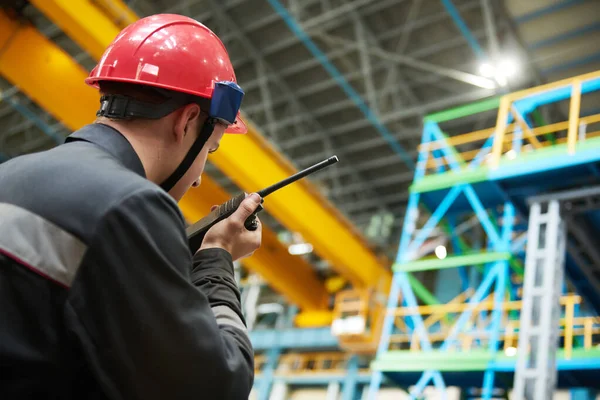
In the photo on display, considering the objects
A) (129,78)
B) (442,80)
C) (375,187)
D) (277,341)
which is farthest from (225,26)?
(129,78)

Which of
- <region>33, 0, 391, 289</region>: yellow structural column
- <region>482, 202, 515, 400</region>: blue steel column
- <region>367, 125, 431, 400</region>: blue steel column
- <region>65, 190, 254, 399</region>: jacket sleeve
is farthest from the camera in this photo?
<region>33, 0, 391, 289</region>: yellow structural column

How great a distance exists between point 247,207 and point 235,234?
0.31 ft

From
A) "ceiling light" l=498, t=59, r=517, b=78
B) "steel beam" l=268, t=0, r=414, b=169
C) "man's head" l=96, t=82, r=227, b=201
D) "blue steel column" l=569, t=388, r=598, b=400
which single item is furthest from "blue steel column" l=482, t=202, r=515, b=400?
"steel beam" l=268, t=0, r=414, b=169

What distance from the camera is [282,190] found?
14.5 meters

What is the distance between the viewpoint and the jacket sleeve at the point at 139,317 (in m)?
1.48

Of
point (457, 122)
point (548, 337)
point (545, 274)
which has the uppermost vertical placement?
point (457, 122)

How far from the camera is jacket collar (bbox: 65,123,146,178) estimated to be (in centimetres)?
184

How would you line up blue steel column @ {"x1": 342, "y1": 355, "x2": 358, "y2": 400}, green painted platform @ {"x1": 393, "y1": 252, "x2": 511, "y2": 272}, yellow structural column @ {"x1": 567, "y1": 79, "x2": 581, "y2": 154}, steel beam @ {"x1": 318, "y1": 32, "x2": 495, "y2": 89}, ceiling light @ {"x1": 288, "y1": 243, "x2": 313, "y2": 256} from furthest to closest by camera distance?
ceiling light @ {"x1": 288, "y1": 243, "x2": 313, "y2": 256} → blue steel column @ {"x1": 342, "y1": 355, "x2": 358, "y2": 400} → steel beam @ {"x1": 318, "y1": 32, "x2": 495, "y2": 89} → green painted platform @ {"x1": 393, "y1": 252, "x2": 511, "y2": 272} → yellow structural column @ {"x1": 567, "y1": 79, "x2": 581, "y2": 154}

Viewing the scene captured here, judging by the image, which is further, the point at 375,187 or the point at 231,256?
the point at 375,187

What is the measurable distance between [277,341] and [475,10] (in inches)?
545

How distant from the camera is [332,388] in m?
22.4

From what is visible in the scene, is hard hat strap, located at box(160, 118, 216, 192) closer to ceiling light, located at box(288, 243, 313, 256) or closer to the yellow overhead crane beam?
the yellow overhead crane beam

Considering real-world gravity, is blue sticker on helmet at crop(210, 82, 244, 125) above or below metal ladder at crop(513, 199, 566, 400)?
below

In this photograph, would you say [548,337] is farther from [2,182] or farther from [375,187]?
[375,187]
